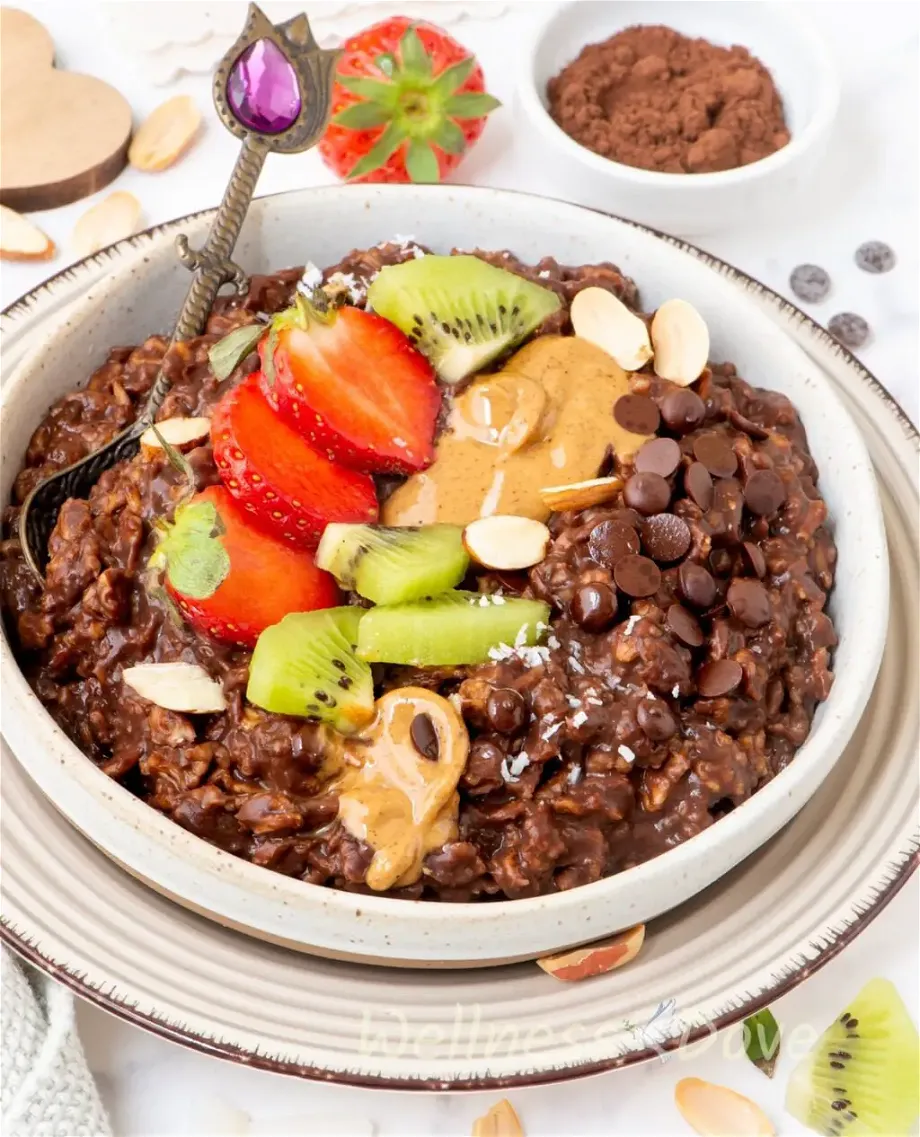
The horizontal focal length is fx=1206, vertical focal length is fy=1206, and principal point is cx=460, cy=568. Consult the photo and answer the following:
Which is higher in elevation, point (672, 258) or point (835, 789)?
point (672, 258)

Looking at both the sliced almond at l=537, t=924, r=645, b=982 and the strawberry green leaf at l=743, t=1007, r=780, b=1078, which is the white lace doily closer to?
the sliced almond at l=537, t=924, r=645, b=982

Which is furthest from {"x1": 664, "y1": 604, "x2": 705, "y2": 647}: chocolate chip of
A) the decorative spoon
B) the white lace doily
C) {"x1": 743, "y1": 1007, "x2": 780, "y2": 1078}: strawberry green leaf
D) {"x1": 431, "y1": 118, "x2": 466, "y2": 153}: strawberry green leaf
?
the white lace doily

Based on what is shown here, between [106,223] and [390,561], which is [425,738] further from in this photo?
[106,223]

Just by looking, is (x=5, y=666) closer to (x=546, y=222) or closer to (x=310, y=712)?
(x=310, y=712)

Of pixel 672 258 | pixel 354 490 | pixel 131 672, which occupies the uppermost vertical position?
pixel 672 258

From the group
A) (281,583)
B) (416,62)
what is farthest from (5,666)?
(416,62)

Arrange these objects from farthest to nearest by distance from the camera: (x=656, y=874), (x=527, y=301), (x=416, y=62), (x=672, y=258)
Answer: (x=416, y=62) → (x=672, y=258) → (x=527, y=301) → (x=656, y=874)
